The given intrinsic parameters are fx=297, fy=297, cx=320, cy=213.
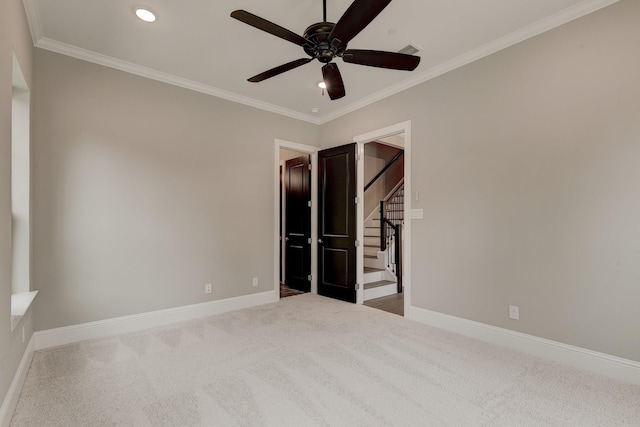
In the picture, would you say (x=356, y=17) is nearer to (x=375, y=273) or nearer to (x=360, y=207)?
(x=360, y=207)

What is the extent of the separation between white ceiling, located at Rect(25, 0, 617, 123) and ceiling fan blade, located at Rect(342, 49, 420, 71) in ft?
1.72

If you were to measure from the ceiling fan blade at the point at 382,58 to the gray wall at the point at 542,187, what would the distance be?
1326mm

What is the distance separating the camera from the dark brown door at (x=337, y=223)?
4434 mm

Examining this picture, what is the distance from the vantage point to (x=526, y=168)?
109 inches

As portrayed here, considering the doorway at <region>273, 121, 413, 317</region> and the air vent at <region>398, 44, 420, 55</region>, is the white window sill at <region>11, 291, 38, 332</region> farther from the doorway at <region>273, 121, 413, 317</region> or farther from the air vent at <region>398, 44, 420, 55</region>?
the air vent at <region>398, 44, 420, 55</region>

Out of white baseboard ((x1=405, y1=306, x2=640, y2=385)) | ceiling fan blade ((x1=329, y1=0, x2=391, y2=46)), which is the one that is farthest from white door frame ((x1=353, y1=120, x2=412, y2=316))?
ceiling fan blade ((x1=329, y1=0, x2=391, y2=46))

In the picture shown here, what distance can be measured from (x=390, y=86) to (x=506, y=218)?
84.4 inches

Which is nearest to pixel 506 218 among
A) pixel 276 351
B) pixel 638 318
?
pixel 638 318

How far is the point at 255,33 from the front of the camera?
9.04 feet

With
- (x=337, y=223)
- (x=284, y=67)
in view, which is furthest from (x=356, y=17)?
(x=337, y=223)

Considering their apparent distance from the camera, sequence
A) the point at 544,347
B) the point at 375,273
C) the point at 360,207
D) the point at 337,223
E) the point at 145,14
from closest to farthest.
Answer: the point at 145,14 < the point at 544,347 < the point at 360,207 < the point at 337,223 < the point at 375,273

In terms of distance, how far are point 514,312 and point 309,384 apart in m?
2.05

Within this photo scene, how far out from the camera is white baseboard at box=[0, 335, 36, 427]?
1.67 meters

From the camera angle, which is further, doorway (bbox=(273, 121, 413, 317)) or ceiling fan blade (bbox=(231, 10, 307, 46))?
doorway (bbox=(273, 121, 413, 317))
